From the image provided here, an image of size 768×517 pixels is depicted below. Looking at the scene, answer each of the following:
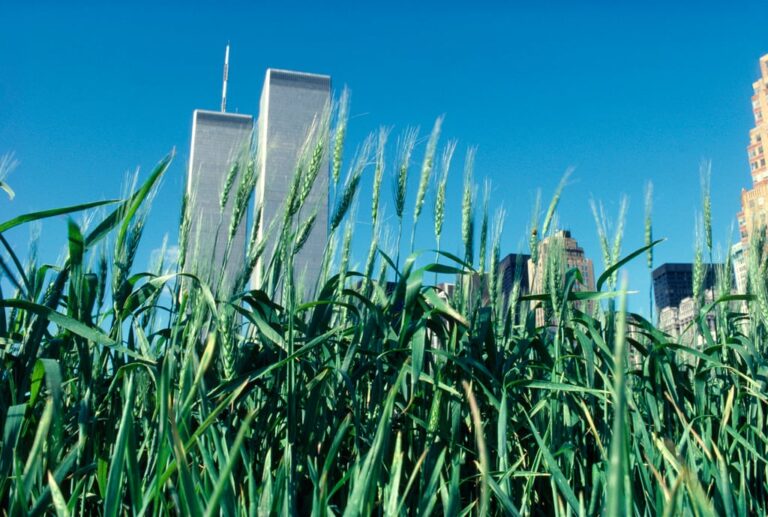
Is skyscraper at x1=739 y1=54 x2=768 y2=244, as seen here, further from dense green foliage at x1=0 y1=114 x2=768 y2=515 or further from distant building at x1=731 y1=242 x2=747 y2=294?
dense green foliage at x1=0 y1=114 x2=768 y2=515

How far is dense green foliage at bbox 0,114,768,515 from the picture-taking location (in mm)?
914

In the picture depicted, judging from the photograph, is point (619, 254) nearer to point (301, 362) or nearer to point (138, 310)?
point (301, 362)

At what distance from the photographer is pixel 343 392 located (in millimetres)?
1132

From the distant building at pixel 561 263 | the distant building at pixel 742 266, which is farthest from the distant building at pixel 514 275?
the distant building at pixel 742 266

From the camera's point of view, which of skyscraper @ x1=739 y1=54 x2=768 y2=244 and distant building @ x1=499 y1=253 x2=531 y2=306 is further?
skyscraper @ x1=739 y1=54 x2=768 y2=244

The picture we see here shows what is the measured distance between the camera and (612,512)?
1.03ft

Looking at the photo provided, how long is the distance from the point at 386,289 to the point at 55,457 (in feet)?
2.33

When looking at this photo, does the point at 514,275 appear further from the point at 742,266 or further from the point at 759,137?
the point at 759,137

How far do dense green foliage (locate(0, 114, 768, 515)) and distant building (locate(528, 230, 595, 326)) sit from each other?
0.04m

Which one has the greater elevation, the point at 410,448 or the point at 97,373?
the point at 97,373

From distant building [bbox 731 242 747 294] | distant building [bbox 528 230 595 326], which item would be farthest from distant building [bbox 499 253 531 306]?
distant building [bbox 731 242 747 294]

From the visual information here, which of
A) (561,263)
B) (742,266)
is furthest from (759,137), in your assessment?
(561,263)

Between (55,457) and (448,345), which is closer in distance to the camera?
(55,457)

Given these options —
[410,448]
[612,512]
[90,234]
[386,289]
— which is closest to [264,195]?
[386,289]
